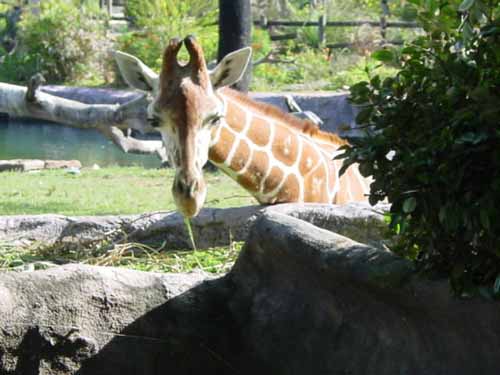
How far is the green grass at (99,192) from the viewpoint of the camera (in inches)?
365

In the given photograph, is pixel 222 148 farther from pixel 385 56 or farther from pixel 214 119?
pixel 385 56

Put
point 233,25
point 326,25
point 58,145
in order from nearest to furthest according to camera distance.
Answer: point 233,25, point 58,145, point 326,25

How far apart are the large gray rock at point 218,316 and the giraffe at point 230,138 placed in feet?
4.78

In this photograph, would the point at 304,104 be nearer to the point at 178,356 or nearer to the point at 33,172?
the point at 33,172

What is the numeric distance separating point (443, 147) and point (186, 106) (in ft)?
9.49

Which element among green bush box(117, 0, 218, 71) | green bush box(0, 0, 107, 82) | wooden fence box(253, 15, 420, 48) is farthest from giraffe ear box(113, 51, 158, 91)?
wooden fence box(253, 15, 420, 48)

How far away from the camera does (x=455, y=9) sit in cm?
348

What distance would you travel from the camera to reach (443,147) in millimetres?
3051

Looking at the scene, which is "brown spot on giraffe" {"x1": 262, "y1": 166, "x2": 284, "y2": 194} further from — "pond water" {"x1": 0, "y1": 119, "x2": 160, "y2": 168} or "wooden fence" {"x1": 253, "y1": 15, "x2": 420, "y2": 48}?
"wooden fence" {"x1": 253, "y1": 15, "x2": 420, "y2": 48}

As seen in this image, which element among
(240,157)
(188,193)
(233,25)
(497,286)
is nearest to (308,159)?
(240,157)

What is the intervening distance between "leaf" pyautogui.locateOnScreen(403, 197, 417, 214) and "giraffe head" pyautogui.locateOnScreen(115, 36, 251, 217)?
8.10 feet

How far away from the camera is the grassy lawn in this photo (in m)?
5.72

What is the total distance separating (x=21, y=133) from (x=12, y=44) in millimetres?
11131

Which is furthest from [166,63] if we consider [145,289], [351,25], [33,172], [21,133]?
[351,25]
